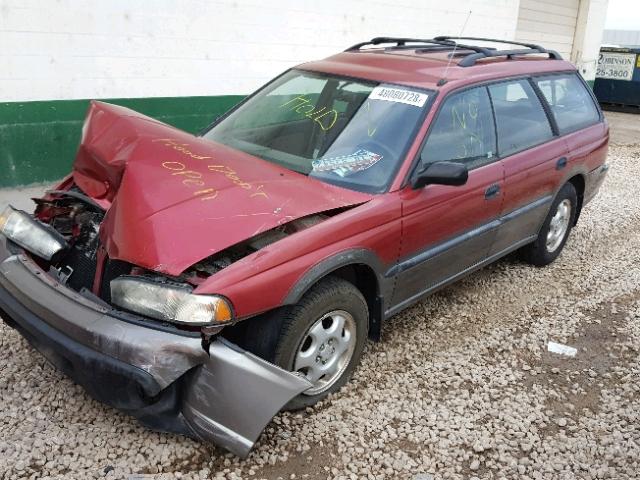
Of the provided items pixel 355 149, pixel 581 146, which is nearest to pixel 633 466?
pixel 355 149

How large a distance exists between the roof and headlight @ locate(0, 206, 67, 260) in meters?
2.06

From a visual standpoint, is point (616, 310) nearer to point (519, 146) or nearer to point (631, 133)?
point (519, 146)

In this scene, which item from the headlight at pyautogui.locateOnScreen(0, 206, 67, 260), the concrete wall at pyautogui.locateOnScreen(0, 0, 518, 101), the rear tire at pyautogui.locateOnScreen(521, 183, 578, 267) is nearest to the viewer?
the headlight at pyautogui.locateOnScreen(0, 206, 67, 260)

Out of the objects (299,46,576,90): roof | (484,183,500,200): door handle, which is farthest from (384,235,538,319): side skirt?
(299,46,576,90): roof

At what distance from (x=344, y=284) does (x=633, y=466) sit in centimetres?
166

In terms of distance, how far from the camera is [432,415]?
129 inches

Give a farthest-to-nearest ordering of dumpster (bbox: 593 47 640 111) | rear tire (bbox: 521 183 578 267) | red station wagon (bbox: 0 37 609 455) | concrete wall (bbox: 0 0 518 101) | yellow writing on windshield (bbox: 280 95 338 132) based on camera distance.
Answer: dumpster (bbox: 593 47 640 111) → concrete wall (bbox: 0 0 518 101) → rear tire (bbox: 521 183 578 267) → yellow writing on windshield (bbox: 280 95 338 132) → red station wagon (bbox: 0 37 609 455)

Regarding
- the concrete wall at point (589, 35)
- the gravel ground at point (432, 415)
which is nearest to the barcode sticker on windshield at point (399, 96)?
the gravel ground at point (432, 415)

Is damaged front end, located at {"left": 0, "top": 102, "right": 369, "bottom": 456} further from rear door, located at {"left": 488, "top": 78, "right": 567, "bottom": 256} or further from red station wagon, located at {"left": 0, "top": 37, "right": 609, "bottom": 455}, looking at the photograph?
rear door, located at {"left": 488, "top": 78, "right": 567, "bottom": 256}

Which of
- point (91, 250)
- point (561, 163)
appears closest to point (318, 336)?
point (91, 250)

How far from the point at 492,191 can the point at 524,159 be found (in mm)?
509

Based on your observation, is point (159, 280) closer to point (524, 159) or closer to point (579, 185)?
point (524, 159)

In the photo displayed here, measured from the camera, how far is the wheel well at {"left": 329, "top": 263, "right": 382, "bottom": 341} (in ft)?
10.9

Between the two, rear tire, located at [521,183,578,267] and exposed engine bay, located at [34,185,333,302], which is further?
rear tire, located at [521,183,578,267]
